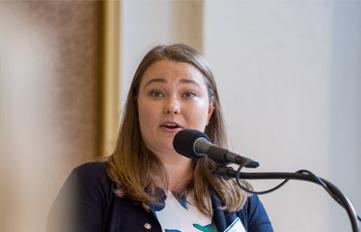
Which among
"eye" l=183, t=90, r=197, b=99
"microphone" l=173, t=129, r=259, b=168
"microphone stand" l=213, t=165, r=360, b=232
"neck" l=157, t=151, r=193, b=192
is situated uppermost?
"eye" l=183, t=90, r=197, b=99

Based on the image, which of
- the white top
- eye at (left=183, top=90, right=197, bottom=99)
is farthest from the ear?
the white top

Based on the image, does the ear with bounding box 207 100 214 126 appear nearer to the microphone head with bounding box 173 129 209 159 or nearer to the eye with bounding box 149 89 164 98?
the eye with bounding box 149 89 164 98

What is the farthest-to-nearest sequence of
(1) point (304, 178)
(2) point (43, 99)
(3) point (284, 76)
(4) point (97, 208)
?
(3) point (284, 76) → (4) point (97, 208) → (2) point (43, 99) → (1) point (304, 178)

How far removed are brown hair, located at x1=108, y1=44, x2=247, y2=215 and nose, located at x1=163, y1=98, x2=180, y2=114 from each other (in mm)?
131

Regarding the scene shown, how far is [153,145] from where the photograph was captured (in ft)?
4.25

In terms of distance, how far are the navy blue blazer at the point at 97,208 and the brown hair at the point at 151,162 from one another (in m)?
0.04

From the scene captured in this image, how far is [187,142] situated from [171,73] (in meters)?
0.41

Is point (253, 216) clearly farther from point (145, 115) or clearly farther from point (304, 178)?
point (304, 178)

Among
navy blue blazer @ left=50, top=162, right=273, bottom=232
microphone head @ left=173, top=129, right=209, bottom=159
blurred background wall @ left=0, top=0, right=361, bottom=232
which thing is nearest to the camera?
microphone head @ left=173, top=129, right=209, bottom=159

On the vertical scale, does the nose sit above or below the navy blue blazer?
above

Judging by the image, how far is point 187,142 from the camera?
0.91 metres

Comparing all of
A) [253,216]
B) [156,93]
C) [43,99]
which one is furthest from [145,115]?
[253,216]

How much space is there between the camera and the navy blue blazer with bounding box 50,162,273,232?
1.19 m

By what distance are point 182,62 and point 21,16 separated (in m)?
→ 0.45
